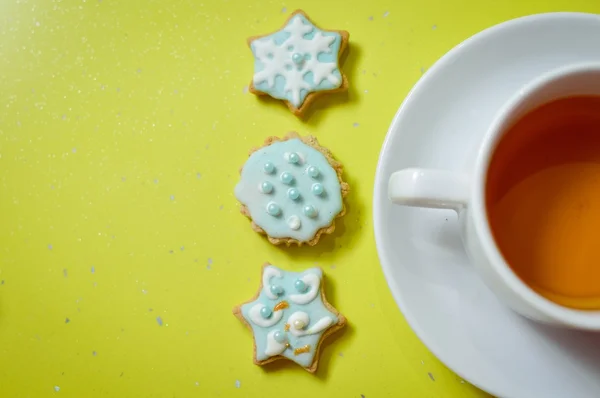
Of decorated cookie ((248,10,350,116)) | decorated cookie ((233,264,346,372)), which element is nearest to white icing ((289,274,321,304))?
decorated cookie ((233,264,346,372))

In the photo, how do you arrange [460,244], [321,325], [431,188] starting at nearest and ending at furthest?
1. [431,188]
2. [460,244]
3. [321,325]

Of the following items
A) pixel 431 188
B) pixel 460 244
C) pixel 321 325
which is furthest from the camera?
pixel 321 325

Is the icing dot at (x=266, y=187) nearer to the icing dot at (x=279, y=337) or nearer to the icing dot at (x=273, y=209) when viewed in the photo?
the icing dot at (x=273, y=209)

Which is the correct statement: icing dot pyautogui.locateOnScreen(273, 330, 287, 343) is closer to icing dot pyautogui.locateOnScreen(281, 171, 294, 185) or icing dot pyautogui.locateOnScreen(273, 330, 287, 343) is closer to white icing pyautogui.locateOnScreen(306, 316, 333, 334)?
white icing pyautogui.locateOnScreen(306, 316, 333, 334)

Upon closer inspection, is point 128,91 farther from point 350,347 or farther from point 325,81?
point 350,347

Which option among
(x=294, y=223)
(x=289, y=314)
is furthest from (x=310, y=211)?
(x=289, y=314)

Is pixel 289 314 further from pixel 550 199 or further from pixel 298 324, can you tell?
pixel 550 199

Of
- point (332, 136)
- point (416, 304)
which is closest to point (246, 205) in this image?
point (332, 136)
